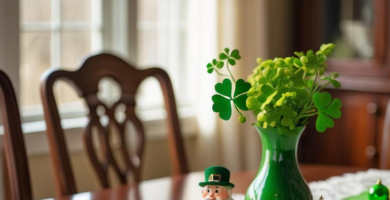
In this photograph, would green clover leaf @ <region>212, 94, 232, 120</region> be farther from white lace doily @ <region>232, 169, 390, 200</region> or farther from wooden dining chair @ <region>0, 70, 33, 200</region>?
wooden dining chair @ <region>0, 70, 33, 200</region>

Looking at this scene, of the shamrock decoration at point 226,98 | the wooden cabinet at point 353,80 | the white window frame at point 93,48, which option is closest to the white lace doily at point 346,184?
the shamrock decoration at point 226,98

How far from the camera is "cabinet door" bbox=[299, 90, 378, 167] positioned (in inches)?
124

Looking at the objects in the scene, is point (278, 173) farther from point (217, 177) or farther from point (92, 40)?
point (92, 40)

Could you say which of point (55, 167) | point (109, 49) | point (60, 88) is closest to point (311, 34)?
point (109, 49)

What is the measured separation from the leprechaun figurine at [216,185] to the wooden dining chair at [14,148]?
53 cm

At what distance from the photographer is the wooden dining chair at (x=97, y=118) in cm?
160

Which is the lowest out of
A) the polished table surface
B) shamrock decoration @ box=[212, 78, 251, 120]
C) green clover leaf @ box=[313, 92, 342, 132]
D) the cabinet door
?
the cabinet door

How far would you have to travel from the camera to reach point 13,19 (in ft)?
7.64

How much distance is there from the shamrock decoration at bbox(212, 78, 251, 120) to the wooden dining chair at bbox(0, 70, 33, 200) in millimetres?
576

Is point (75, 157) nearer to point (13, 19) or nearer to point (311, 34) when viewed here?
point (13, 19)

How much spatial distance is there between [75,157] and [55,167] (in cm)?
99

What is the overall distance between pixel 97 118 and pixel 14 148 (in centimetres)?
37

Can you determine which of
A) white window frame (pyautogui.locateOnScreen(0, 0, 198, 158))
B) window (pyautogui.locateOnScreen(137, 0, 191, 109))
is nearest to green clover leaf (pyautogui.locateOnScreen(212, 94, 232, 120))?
white window frame (pyautogui.locateOnScreen(0, 0, 198, 158))

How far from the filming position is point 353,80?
3170mm
